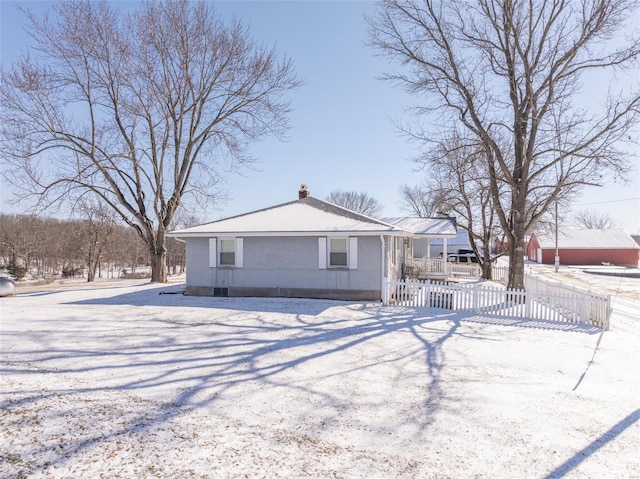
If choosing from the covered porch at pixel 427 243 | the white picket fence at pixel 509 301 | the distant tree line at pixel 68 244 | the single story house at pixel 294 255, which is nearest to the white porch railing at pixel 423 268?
the covered porch at pixel 427 243

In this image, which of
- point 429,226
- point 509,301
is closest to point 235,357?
point 509,301

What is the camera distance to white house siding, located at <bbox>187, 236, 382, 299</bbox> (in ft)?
42.3

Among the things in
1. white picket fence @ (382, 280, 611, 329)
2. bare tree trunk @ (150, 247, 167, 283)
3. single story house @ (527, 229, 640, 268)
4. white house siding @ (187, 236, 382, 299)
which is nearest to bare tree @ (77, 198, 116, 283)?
bare tree trunk @ (150, 247, 167, 283)

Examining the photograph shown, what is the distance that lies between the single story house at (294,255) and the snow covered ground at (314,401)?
13.4ft

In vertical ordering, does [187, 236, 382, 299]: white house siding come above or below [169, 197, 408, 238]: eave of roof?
below

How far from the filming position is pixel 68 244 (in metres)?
34.3

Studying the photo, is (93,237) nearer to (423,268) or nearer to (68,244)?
(68,244)

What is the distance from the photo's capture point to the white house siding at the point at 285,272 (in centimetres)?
1289

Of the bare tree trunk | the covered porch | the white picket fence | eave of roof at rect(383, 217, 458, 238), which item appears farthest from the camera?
the bare tree trunk

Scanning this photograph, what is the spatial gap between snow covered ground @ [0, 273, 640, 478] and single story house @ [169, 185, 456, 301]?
13.4ft

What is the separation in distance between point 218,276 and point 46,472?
11.5 meters

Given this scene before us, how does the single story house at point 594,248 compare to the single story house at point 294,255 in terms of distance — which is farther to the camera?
the single story house at point 594,248

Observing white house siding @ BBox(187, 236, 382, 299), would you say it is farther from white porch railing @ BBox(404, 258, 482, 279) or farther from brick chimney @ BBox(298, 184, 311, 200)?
white porch railing @ BBox(404, 258, 482, 279)

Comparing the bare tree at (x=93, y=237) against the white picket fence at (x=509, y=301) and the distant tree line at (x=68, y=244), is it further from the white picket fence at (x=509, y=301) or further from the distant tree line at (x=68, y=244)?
the white picket fence at (x=509, y=301)
